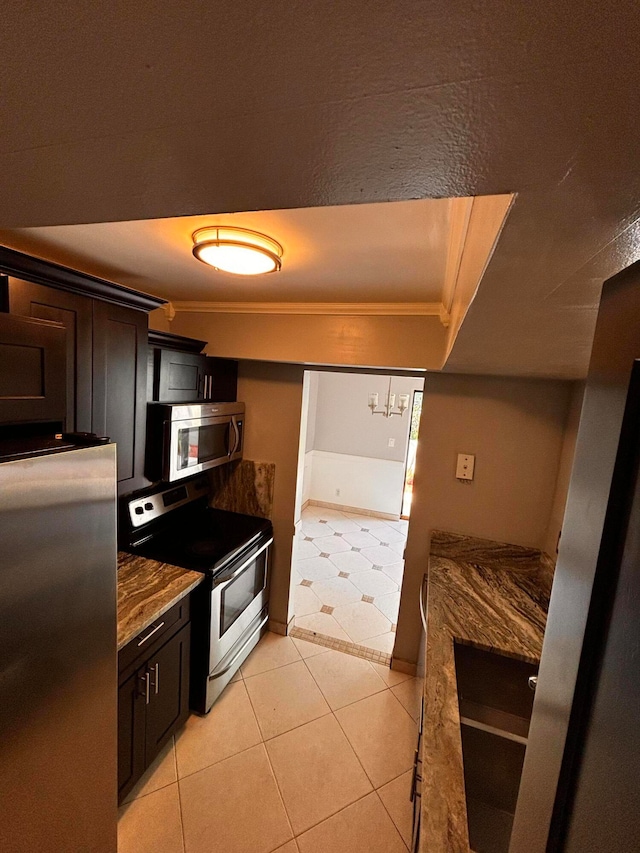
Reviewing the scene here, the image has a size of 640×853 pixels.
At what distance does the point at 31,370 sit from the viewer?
1033 millimetres

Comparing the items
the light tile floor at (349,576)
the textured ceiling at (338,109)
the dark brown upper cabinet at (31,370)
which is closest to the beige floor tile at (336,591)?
the light tile floor at (349,576)

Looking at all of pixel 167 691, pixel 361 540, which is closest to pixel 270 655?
pixel 167 691

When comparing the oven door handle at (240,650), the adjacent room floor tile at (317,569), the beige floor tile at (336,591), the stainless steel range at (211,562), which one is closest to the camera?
the stainless steel range at (211,562)

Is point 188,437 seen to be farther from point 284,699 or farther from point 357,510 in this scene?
point 357,510

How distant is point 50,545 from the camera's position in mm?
894

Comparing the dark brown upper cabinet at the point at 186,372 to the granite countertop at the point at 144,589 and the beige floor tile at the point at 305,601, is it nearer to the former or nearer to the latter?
the granite countertop at the point at 144,589

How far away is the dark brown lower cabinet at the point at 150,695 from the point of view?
150cm

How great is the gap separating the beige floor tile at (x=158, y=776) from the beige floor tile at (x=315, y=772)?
1.58 ft

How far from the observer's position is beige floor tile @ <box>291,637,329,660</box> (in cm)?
263

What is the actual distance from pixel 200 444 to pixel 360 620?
6.78 ft

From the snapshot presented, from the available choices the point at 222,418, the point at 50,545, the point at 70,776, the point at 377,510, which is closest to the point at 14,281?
the point at 50,545

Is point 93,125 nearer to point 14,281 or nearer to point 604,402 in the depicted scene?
point 604,402

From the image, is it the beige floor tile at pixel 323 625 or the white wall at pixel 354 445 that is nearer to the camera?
the beige floor tile at pixel 323 625

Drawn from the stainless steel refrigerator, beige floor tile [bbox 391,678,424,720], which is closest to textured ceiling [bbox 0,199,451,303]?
the stainless steel refrigerator
